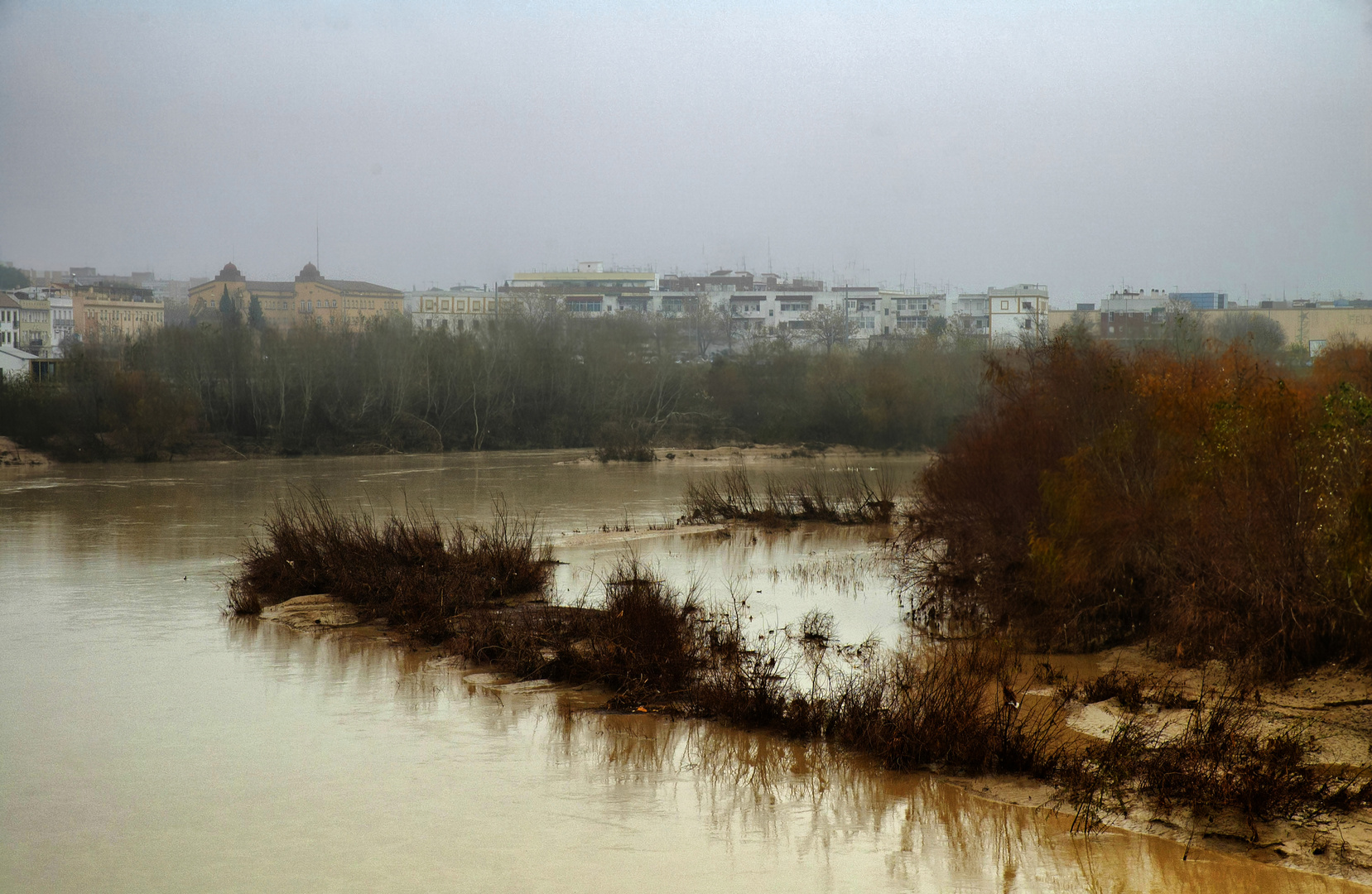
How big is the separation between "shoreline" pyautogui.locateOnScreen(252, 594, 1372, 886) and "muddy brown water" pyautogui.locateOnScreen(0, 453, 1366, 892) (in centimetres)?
16

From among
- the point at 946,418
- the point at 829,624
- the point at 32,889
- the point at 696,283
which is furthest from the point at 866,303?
the point at 32,889

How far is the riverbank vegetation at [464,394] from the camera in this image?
53344 mm

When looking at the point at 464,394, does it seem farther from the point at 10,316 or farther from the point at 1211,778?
the point at 1211,778

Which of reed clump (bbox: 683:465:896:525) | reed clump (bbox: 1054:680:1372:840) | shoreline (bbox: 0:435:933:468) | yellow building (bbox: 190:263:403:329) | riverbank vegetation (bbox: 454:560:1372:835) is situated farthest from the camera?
yellow building (bbox: 190:263:403:329)

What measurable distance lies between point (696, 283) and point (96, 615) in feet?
409

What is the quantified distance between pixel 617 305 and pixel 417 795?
120m

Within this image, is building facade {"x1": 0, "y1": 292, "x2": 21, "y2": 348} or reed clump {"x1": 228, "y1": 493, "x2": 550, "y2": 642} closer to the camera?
reed clump {"x1": 228, "y1": 493, "x2": 550, "y2": 642}

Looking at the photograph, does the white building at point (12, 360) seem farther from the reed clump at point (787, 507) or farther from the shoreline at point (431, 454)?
the reed clump at point (787, 507)

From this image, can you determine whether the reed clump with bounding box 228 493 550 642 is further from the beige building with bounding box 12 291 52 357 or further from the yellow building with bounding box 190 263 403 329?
the yellow building with bounding box 190 263 403 329

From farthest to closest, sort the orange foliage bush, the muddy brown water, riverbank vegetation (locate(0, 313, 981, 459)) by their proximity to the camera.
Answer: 1. riverbank vegetation (locate(0, 313, 981, 459))
2. the orange foliage bush
3. the muddy brown water

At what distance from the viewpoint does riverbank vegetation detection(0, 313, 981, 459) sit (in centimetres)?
5334

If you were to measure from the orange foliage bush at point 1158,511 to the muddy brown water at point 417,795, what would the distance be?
2.01 metres

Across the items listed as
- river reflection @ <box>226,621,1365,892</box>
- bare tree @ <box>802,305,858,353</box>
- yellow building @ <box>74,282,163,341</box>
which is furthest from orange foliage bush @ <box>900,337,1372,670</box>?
yellow building @ <box>74,282,163,341</box>

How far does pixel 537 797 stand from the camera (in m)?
8.57
